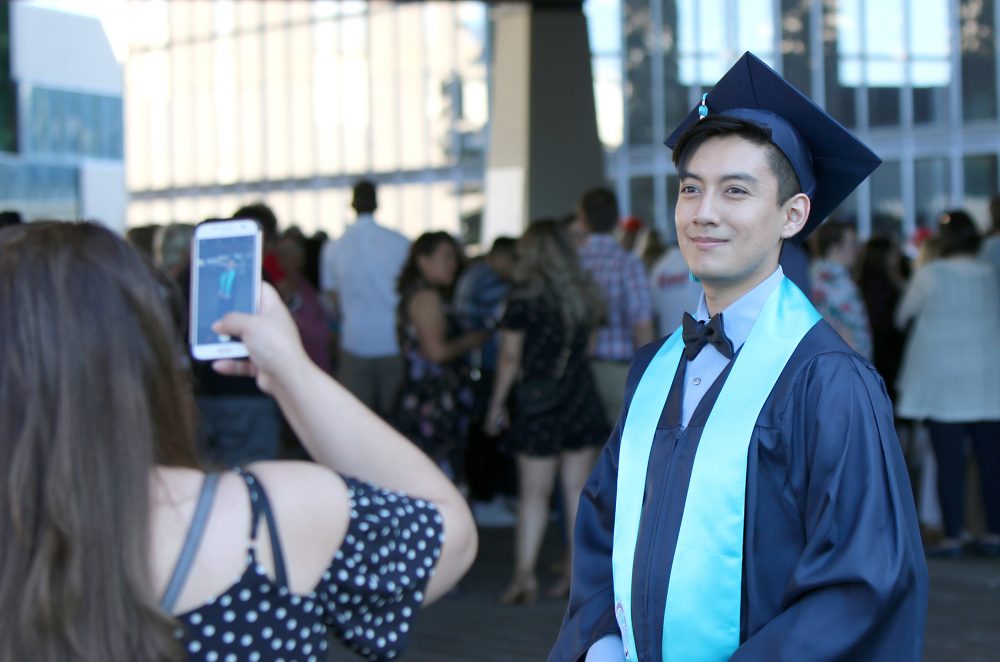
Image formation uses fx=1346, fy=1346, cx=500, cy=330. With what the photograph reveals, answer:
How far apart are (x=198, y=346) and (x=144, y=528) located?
48 centimetres

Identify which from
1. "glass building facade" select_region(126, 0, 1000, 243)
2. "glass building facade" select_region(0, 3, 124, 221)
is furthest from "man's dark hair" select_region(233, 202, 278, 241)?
"glass building facade" select_region(0, 3, 124, 221)

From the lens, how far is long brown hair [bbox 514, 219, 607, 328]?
20.6 feet

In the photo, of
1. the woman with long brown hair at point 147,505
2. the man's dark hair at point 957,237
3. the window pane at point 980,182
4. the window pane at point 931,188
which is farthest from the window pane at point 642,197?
the woman with long brown hair at point 147,505

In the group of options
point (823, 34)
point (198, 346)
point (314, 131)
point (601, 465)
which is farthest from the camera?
point (314, 131)

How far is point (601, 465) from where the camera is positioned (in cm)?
264

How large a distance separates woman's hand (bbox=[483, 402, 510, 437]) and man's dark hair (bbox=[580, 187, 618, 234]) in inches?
41.5

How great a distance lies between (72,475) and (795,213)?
4.83ft

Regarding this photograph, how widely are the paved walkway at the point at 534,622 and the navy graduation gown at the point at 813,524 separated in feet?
11.5

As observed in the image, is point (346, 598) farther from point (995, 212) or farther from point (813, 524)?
point (995, 212)

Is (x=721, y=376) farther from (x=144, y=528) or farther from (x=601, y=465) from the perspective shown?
(x=144, y=528)

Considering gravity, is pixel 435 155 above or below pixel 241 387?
above

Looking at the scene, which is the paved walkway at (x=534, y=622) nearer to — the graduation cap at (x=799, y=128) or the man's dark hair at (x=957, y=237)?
the man's dark hair at (x=957, y=237)

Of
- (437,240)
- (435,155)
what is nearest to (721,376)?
(437,240)

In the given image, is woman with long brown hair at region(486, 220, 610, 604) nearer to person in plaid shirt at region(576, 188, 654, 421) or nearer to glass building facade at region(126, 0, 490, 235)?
person in plaid shirt at region(576, 188, 654, 421)
